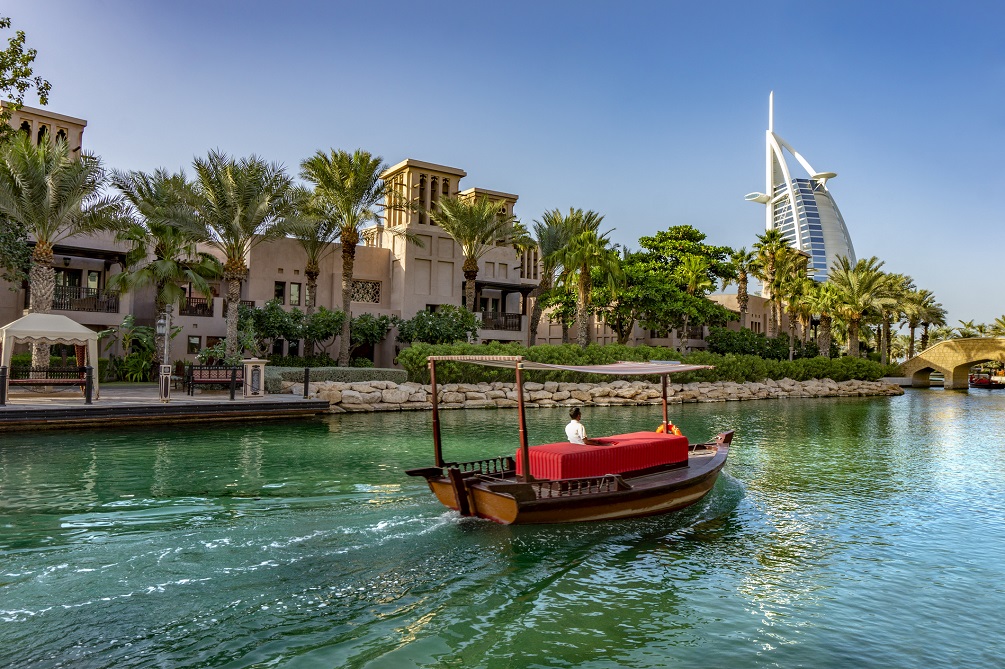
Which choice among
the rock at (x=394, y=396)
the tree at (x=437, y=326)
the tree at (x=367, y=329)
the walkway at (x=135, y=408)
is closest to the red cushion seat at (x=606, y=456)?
the walkway at (x=135, y=408)

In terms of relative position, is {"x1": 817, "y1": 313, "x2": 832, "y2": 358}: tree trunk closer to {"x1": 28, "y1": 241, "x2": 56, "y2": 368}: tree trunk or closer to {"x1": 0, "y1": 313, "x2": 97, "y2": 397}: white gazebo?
{"x1": 0, "y1": 313, "x2": 97, "y2": 397}: white gazebo

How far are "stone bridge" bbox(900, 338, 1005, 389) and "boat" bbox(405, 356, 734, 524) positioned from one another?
6400 centimetres

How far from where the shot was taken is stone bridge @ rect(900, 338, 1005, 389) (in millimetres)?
63625

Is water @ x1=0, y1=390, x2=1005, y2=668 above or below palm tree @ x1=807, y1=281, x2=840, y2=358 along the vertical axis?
below

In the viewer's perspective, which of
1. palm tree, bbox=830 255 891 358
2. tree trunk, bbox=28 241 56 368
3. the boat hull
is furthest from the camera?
palm tree, bbox=830 255 891 358

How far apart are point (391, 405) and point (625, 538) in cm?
1989

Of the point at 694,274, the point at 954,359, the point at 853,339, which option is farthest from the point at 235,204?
the point at 954,359

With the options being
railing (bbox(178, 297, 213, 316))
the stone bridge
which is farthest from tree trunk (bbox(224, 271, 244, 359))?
the stone bridge

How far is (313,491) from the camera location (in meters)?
13.2

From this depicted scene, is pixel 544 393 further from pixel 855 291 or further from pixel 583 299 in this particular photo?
pixel 855 291

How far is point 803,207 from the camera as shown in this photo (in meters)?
176

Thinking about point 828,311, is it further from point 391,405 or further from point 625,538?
point 625,538

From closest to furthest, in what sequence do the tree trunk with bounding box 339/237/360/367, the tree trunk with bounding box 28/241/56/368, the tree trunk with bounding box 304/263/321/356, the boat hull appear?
the boat hull → the tree trunk with bounding box 28/241/56/368 → the tree trunk with bounding box 339/237/360/367 → the tree trunk with bounding box 304/263/321/356

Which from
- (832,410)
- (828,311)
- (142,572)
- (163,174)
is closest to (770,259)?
(828,311)
